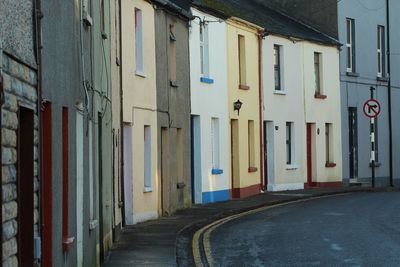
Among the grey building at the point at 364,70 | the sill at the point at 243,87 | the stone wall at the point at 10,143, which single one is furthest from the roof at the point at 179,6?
the stone wall at the point at 10,143

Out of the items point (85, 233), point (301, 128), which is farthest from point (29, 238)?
point (301, 128)

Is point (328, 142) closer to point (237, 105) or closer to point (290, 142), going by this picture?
point (290, 142)

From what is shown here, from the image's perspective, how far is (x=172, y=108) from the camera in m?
25.1

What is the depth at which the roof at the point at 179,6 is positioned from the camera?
77.6ft

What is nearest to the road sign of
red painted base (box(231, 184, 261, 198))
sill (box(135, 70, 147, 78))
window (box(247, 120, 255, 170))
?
window (box(247, 120, 255, 170))

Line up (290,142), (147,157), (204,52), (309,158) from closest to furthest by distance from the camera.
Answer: (147,157), (204,52), (290,142), (309,158)

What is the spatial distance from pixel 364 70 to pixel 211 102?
13.6 metres

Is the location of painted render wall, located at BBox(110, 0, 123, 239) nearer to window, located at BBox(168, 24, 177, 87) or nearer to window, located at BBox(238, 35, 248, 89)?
window, located at BBox(168, 24, 177, 87)

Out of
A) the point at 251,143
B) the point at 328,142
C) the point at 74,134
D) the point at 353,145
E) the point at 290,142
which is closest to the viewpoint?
the point at 74,134

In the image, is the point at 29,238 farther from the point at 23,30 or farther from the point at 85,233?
the point at 85,233

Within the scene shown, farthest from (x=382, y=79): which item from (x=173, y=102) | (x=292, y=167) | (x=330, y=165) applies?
(x=173, y=102)

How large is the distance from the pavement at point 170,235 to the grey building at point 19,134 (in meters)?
6.05

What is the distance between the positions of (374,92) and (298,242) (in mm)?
25106

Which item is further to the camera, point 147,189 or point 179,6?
point 179,6
